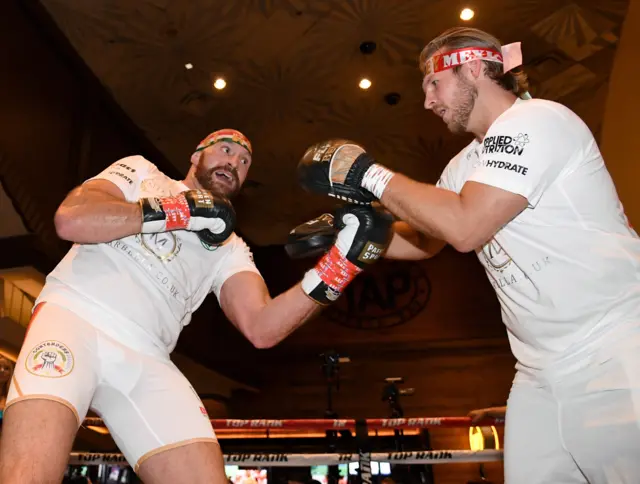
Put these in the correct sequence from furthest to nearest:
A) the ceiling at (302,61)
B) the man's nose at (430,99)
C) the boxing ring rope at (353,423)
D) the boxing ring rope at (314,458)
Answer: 1. the ceiling at (302,61)
2. the boxing ring rope at (353,423)
3. the boxing ring rope at (314,458)
4. the man's nose at (430,99)

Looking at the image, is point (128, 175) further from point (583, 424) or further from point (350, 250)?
point (583, 424)

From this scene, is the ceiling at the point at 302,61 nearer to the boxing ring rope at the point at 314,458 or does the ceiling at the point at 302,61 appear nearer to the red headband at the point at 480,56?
the red headband at the point at 480,56

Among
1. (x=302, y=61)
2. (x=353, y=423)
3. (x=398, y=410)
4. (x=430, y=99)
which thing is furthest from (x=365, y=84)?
(x=430, y=99)

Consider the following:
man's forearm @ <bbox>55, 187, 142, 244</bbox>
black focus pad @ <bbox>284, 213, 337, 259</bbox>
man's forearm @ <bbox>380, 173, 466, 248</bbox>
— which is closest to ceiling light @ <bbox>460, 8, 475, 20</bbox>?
black focus pad @ <bbox>284, 213, 337, 259</bbox>

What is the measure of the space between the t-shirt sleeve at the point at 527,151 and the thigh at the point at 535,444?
0.54m

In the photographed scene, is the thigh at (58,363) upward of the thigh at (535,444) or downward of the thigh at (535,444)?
upward

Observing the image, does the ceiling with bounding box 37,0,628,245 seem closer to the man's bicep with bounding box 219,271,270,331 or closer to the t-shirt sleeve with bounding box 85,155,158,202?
the t-shirt sleeve with bounding box 85,155,158,202

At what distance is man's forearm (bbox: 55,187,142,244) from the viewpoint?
1.74 meters

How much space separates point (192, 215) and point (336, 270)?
53 centimetres

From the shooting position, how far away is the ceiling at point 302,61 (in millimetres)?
5203

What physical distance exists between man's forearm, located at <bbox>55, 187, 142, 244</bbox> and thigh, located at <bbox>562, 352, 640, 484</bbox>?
1.38 meters

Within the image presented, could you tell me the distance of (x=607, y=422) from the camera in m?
1.34

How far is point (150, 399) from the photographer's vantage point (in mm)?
1646

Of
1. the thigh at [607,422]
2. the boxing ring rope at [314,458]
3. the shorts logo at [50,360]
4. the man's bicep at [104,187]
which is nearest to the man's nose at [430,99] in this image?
the thigh at [607,422]
